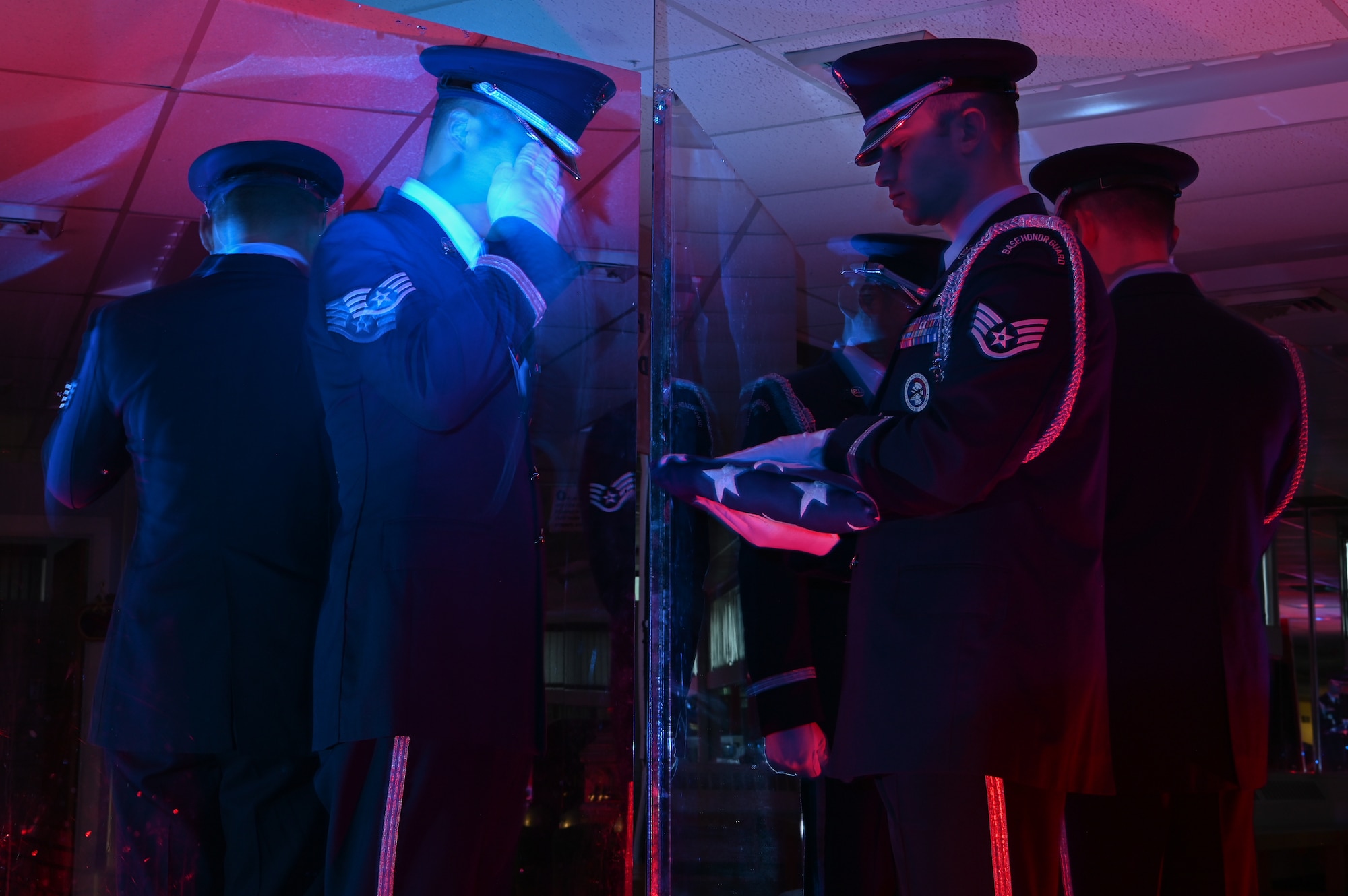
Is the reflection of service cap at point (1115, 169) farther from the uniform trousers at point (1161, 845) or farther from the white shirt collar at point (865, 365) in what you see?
the uniform trousers at point (1161, 845)

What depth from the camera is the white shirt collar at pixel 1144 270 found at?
2176 millimetres

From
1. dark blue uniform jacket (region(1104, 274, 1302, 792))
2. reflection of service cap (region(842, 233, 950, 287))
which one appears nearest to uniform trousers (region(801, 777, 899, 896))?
dark blue uniform jacket (region(1104, 274, 1302, 792))

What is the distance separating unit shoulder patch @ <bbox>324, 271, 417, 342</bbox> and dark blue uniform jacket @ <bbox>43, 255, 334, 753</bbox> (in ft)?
0.31

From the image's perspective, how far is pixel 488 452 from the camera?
165cm

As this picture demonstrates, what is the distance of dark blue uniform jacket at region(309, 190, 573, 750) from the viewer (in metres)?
1.54

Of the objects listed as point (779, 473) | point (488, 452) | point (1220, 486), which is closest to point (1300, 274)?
point (1220, 486)

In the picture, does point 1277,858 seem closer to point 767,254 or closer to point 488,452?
point 767,254

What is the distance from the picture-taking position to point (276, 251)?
66.2 inches

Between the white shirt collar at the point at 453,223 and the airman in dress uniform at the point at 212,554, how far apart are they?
0.21 metres

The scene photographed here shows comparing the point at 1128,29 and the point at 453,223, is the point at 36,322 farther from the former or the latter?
the point at 1128,29

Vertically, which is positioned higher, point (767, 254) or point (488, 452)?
point (767, 254)

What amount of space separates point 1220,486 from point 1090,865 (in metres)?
0.68

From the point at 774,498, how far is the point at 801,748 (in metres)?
0.55

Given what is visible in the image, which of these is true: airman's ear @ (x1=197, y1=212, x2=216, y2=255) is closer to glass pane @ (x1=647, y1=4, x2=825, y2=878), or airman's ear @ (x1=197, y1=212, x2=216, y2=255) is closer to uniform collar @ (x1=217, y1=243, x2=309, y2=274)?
uniform collar @ (x1=217, y1=243, x2=309, y2=274)
